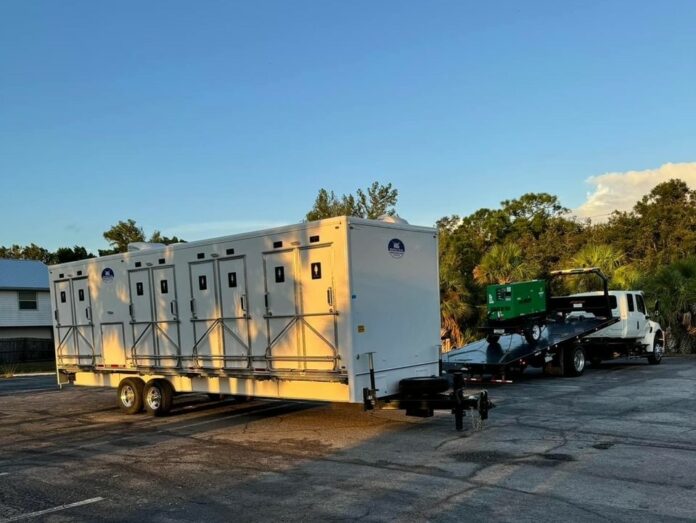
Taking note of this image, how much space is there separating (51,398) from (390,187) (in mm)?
28267

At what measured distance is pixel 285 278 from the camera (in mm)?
10273

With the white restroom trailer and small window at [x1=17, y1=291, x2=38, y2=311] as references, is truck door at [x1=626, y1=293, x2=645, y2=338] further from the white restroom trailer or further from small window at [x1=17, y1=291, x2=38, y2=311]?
small window at [x1=17, y1=291, x2=38, y2=311]

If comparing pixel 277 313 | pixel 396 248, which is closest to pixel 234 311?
pixel 277 313

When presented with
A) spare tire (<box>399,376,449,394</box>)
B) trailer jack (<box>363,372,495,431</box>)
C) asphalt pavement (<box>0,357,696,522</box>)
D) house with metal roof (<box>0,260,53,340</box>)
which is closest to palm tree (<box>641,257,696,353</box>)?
asphalt pavement (<box>0,357,696,522</box>)

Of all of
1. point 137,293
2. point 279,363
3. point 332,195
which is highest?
point 332,195

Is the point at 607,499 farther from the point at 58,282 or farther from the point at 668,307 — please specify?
the point at 668,307

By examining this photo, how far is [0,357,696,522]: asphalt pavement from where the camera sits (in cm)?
617

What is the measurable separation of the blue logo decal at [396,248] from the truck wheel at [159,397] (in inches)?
218

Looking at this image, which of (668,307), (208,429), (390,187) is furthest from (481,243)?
(208,429)

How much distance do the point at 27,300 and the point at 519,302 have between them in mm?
35358

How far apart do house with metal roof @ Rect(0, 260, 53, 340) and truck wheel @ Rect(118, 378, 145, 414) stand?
3100 centimetres

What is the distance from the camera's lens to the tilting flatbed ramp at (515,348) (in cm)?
1499

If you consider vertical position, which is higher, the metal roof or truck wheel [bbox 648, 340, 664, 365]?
the metal roof

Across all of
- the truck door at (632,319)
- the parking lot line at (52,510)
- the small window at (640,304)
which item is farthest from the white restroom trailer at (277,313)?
the small window at (640,304)
